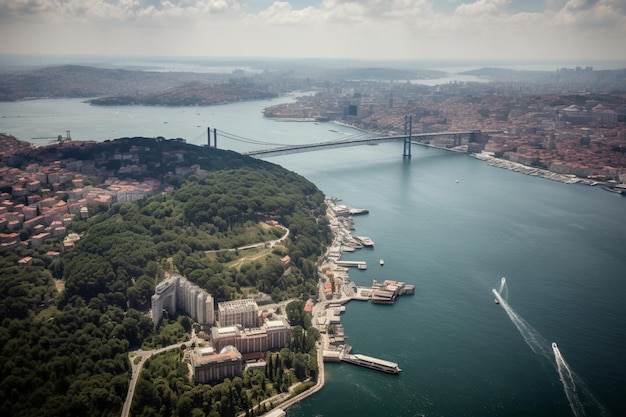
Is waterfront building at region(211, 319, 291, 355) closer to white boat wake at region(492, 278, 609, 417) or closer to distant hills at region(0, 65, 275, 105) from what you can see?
white boat wake at region(492, 278, 609, 417)

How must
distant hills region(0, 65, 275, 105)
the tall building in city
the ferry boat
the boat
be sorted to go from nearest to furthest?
the ferry boat < the tall building in city < the boat < distant hills region(0, 65, 275, 105)

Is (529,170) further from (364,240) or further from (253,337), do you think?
(253,337)

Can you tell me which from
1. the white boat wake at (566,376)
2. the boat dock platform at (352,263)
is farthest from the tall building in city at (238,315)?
the white boat wake at (566,376)

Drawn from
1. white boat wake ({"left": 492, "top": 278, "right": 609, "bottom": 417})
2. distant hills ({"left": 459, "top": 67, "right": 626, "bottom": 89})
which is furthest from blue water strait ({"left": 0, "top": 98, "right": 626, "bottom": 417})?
distant hills ({"left": 459, "top": 67, "right": 626, "bottom": 89})

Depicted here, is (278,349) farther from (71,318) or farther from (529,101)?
(529,101)

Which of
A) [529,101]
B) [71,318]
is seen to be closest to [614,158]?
[529,101]

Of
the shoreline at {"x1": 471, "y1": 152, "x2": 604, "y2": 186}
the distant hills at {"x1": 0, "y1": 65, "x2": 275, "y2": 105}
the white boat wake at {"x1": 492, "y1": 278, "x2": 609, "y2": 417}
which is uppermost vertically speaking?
the distant hills at {"x1": 0, "y1": 65, "x2": 275, "y2": 105}
